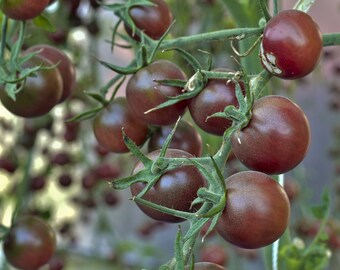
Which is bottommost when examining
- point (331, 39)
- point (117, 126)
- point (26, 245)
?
point (26, 245)

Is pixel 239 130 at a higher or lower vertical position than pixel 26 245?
higher

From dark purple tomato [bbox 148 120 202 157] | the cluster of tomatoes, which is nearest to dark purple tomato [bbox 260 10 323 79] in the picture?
the cluster of tomatoes

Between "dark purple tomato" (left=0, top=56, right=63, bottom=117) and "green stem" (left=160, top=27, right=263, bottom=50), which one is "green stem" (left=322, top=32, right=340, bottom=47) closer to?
"green stem" (left=160, top=27, right=263, bottom=50)

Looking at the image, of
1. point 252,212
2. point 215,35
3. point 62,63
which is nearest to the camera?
point 252,212

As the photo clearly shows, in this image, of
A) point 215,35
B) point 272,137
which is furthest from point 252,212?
point 215,35

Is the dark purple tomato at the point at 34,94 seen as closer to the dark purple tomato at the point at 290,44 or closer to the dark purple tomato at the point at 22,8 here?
the dark purple tomato at the point at 22,8

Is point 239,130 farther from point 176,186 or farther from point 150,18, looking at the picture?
point 150,18

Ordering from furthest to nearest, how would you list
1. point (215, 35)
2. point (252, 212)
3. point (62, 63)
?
point (62, 63), point (215, 35), point (252, 212)
